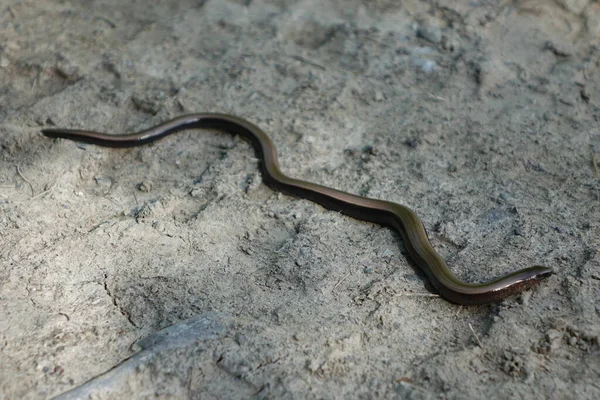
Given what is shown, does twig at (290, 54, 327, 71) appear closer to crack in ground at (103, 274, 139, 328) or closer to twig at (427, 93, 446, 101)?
twig at (427, 93, 446, 101)

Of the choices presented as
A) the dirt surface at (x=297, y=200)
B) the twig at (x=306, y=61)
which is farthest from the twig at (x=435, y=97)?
the twig at (x=306, y=61)

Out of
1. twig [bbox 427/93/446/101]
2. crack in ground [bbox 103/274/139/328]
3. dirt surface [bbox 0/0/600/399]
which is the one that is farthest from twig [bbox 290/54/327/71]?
crack in ground [bbox 103/274/139/328]

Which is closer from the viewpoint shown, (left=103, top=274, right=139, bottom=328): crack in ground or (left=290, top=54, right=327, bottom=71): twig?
(left=103, top=274, right=139, bottom=328): crack in ground

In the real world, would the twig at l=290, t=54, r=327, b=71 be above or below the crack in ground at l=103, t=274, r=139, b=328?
above

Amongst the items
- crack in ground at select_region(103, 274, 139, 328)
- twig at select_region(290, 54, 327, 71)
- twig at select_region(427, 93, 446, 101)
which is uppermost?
twig at select_region(427, 93, 446, 101)

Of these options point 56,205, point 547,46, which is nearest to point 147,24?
point 56,205

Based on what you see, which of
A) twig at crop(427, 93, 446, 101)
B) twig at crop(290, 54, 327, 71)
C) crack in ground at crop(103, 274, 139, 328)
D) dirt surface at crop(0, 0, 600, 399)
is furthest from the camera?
twig at crop(290, 54, 327, 71)

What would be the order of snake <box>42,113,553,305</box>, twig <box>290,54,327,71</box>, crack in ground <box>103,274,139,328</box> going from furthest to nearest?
twig <box>290,54,327,71</box> → snake <box>42,113,553,305</box> → crack in ground <box>103,274,139,328</box>
